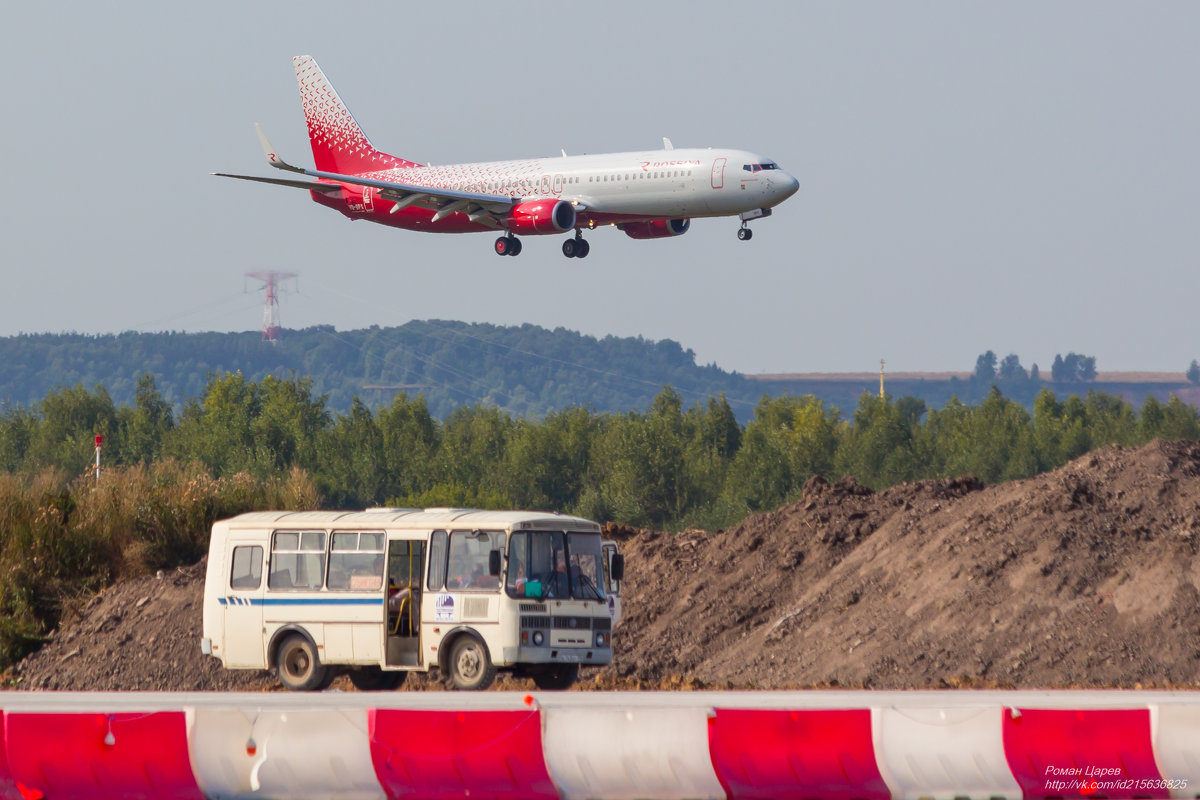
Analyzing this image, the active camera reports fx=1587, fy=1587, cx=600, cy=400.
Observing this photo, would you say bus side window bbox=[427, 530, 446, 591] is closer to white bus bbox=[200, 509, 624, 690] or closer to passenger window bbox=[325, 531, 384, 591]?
white bus bbox=[200, 509, 624, 690]

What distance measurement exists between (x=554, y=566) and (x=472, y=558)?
1.08m

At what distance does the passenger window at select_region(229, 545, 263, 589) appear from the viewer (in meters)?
22.4

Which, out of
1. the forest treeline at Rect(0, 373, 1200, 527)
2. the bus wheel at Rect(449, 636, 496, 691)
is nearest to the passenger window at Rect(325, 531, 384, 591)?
the bus wheel at Rect(449, 636, 496, 691)

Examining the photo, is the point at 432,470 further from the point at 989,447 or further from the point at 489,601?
the point at 489,601

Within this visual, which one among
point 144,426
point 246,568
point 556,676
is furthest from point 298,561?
point 144,426

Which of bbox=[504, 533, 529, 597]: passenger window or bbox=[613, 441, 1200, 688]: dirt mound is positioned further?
bbox=[613, 441, 1200, 688]: dirt mound

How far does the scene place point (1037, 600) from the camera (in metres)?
25.7

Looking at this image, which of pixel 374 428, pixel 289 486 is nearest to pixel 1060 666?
pixel 289 486

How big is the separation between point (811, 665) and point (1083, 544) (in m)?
5.01

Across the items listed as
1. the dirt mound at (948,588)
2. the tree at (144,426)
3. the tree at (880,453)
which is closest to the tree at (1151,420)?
the tree at (880,453)

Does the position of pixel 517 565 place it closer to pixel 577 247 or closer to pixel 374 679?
pixel 374 679

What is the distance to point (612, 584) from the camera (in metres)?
22.0

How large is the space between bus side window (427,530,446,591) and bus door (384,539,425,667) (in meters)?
0.23

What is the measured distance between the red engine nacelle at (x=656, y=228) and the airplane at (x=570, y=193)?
34 mm
